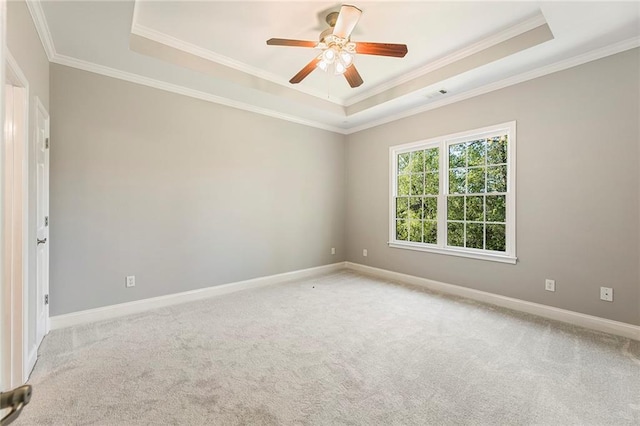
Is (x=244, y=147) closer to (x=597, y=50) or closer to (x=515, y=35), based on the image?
(x=515, y=35)

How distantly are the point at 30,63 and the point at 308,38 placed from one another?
2.33m

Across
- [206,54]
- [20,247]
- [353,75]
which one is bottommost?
[20,247]

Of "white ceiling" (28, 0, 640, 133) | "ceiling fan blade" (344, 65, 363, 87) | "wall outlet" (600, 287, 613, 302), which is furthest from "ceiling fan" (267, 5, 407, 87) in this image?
"wall outlet" (600, 287, 613, 302)

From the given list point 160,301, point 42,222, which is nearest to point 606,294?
point 160,301

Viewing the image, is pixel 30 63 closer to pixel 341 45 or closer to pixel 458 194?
pixel 341 45

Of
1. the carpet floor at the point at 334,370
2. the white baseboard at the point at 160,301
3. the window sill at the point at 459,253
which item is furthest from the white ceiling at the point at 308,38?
the carpet floor at the point at 334,370

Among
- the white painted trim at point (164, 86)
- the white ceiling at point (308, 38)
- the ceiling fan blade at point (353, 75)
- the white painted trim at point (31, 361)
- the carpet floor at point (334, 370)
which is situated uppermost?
the white ceiling at point (308, 38)

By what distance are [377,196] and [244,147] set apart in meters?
2.35

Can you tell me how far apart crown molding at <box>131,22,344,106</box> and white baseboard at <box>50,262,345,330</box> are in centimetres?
281

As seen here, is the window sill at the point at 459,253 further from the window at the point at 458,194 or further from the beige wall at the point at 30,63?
the beige wall at the point at 30,63

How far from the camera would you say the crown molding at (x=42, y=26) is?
2186 mm

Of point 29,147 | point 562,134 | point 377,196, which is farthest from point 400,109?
point 29,147

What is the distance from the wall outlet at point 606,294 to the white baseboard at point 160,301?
365cm

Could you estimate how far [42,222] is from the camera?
2652 millimetres
